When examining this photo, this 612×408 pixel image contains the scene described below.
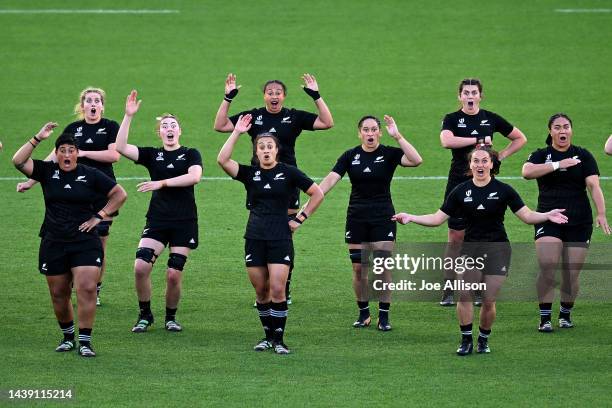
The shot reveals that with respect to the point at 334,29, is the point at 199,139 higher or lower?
lower

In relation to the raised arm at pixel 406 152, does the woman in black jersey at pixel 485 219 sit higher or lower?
lower

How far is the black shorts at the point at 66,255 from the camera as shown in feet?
41.9

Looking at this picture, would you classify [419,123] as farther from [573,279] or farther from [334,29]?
[573,279]

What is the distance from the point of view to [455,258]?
15.3 metres

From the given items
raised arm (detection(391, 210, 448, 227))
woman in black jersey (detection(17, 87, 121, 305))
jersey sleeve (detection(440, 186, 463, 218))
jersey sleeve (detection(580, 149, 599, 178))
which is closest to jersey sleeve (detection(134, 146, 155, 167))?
woman in black jersey (detection(17, 87, 121, 305))

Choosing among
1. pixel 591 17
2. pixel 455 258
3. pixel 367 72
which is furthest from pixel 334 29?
pixel 455 258

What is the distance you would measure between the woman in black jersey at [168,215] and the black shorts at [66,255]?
1082 mm

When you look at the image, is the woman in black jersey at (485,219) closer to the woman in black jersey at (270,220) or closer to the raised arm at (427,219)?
the raised arm at (427,219)

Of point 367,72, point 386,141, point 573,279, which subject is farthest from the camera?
point 367,72

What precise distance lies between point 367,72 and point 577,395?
16562 mm

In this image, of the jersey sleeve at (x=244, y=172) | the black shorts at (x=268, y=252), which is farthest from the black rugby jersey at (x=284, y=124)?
the black shorts at (x=268, y=252)

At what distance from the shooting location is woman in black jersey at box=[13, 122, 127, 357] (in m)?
12.8

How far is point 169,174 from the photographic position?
13938 millimetres

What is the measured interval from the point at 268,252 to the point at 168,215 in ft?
4.90
